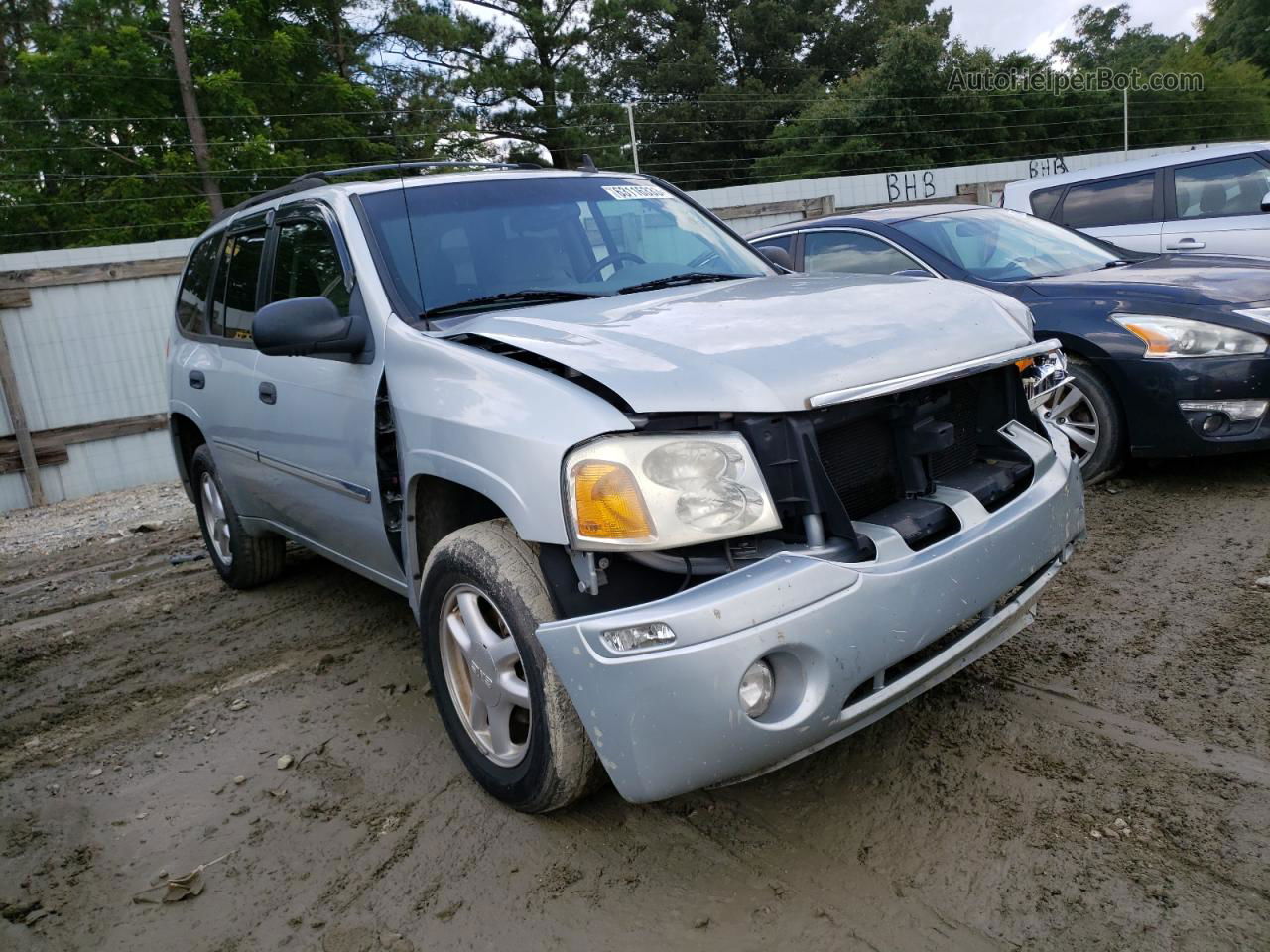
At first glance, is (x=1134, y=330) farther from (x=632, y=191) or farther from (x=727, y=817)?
(x=727, y=817)

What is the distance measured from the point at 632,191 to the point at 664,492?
2.16m

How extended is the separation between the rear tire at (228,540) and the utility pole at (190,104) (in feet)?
57.8

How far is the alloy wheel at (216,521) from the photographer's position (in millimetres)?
5188

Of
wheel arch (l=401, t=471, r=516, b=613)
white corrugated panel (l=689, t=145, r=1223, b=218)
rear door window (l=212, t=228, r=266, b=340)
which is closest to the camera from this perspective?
wheel arch (l=401, t=471, r=516, b=613)

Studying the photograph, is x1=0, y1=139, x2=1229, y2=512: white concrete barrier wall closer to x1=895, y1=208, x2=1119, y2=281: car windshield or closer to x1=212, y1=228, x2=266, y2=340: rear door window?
x1=212, y1=228, x2=266, y2=340: rear door window

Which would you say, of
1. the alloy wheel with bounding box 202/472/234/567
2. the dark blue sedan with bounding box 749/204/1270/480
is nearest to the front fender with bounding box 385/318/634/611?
the dark blue sedan with bounding box 749/204/1270/480

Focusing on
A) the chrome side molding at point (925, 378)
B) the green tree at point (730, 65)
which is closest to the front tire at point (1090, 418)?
the chrome side molding at point (925, 378)

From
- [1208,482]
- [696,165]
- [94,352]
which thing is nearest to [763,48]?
[696,165]

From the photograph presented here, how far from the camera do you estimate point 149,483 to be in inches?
410

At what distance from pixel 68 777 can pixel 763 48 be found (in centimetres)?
4335

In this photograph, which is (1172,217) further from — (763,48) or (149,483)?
(763,48)

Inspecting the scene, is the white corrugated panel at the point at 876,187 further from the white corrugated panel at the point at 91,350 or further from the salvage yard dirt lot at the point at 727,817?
the salvage yard dirt lot at the point at 727,817

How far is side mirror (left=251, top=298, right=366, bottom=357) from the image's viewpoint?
117 inches

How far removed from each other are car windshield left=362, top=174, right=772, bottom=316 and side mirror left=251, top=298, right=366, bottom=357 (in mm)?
225
